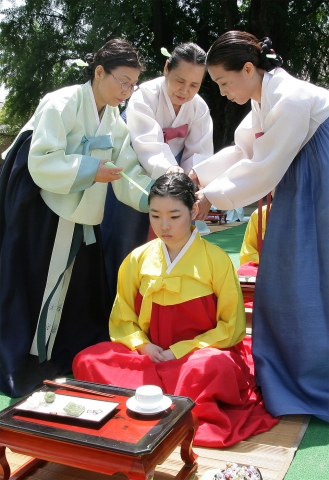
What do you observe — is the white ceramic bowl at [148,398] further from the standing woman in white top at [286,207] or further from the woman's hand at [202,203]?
the woman's hand at [202,203]

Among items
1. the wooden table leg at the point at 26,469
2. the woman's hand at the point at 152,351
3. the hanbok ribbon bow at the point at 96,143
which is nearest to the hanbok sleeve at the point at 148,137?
the hanbok ribbon bow at the point at 96,143

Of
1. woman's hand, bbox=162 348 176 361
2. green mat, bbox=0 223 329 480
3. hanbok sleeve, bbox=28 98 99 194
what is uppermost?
hanbok sleeve, bbox=28 98 99 194

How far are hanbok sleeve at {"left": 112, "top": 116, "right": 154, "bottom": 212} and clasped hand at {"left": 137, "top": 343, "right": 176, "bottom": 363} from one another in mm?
772

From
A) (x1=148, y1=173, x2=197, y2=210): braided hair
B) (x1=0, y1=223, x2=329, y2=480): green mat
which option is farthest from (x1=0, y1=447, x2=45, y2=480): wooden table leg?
(x1=148, y1=173, x2=197, y2=210): braided hair

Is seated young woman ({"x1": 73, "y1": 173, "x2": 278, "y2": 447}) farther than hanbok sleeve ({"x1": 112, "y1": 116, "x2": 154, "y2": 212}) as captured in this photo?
No

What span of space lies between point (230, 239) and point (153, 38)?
624 centimetres

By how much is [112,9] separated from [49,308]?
966 centimetres

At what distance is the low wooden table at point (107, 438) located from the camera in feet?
5.35

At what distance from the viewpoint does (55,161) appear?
2.67 metres

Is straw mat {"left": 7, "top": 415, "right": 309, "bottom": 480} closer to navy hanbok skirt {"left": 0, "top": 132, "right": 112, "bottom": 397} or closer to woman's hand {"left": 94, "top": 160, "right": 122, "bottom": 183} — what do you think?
navy hanbok skirt {"left": 0, "top": 132, "right": 112, "bottom": 397}

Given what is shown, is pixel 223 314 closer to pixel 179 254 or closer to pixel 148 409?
pixel 179 254

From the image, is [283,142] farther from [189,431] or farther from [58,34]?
[58,34]

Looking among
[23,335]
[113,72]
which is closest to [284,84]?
[113,72]

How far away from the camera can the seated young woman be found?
2383mm
